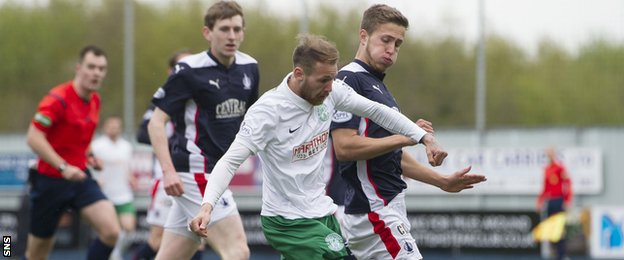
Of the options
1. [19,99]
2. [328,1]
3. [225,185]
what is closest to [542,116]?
[328,1]

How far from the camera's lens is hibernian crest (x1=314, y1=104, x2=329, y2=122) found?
615cm

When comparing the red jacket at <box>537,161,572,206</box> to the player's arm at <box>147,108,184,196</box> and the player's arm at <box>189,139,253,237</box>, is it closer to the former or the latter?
the player's arm at <box>147,108,184,196</box>

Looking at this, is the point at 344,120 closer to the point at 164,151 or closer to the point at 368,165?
the point at 368,165

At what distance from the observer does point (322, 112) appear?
6.16 m

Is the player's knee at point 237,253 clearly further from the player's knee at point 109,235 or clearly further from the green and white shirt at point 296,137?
the player's knee at point 109,235

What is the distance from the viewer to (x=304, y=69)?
5926 millimetres

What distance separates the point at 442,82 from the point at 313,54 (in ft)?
61.5

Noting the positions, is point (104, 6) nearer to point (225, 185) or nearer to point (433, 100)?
point (433, 100)

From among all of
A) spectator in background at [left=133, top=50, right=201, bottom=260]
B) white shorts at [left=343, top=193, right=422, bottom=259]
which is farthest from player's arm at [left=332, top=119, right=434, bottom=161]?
spectator in background at [left=133, top=50, right=201, bottom=260]

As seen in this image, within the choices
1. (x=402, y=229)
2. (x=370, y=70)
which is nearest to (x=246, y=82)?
(x=370, y=70)

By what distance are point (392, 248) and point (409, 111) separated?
1830 centimetres

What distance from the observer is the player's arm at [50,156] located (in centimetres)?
884

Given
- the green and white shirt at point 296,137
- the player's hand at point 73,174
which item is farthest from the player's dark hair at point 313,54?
the player's hand at point 73,174

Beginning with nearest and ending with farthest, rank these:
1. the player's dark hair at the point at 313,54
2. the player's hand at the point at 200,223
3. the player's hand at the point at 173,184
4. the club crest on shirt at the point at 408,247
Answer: the player's hand at the point at 200,223 → the player's dark hair at the point at 313,54 → the club crest on shirt at the point at 408,247 → the player's hand at the point at 173,184
